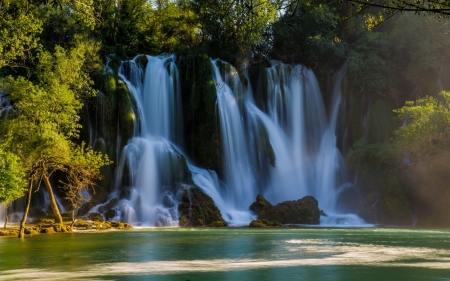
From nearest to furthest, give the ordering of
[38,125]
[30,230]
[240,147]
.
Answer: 1. [30,230]
2. [38,125]
3. [240,147]

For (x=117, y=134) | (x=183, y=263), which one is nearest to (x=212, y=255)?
(x=183, y=263)

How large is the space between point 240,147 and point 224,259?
88.7 ft

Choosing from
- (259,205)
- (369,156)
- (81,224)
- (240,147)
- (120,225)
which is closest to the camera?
(81,224)

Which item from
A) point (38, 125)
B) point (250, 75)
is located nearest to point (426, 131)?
point (250, 75)

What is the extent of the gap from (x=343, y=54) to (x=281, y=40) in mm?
5208

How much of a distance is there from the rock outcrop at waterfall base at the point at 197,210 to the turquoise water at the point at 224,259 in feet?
37.2

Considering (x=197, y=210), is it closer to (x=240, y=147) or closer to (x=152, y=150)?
(x=152, y=150)

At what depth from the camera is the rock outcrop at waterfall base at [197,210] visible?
116 feet

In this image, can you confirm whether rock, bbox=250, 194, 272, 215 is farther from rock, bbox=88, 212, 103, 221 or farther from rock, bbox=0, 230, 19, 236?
rock, bbox=0, 230, 19, 236

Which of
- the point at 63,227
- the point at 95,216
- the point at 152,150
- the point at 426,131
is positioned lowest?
the point at 63,227

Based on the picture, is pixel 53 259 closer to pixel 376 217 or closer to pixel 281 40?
pixel 376 217

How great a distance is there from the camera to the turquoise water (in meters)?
13.3

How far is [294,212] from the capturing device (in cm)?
3719

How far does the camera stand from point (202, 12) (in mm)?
49781
